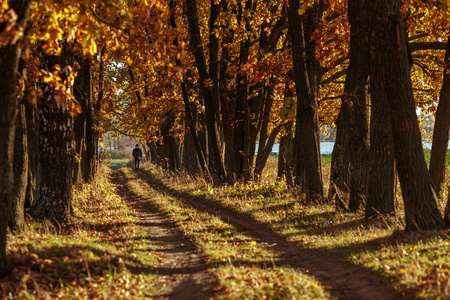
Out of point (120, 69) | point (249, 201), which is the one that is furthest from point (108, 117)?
point (249, 201)

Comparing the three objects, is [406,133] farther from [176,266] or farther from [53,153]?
[53,153]

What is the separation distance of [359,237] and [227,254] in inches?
109

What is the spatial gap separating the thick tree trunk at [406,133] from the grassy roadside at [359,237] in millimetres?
469

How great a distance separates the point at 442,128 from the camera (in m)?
13.2

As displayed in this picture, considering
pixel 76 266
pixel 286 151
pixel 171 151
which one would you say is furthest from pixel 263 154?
pixel 76 266

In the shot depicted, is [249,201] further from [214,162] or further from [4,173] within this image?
[4,173]

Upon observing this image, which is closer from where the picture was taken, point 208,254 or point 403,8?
point 208,254

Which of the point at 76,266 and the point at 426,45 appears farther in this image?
the point at 426,45

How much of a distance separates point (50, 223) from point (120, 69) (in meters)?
22.5

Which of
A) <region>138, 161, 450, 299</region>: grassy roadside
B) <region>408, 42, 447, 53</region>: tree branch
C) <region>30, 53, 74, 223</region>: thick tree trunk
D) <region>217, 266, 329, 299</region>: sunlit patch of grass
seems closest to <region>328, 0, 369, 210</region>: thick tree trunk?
<region>138, 161, 450, 299</region>: grassy roadside

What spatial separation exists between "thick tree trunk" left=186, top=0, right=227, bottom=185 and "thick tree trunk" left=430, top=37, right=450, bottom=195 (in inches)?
319

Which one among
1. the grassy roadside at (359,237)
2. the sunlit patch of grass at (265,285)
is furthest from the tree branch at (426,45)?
the sunlit patch of grass at (265,285)

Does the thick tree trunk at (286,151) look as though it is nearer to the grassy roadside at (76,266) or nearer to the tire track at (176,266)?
the tire track at (176,266)

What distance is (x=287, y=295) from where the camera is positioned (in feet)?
18.4
